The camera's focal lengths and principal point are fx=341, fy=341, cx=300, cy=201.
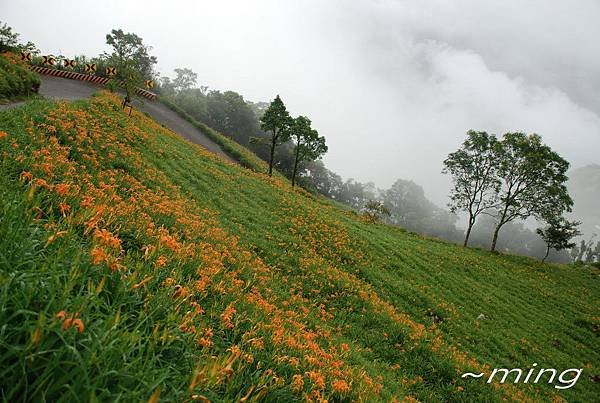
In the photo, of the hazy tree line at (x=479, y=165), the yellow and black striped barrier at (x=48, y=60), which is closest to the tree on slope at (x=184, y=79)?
the hazy tree line at (x=479, y=165)

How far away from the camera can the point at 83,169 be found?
26.7 ft

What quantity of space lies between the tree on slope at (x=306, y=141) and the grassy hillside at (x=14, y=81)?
20.6 metres

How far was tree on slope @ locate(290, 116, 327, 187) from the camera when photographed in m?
34.1

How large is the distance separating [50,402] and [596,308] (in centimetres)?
3343

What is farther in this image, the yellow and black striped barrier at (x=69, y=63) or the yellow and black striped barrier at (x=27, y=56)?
the yellow and black striped barrier at (x=69, y=63)

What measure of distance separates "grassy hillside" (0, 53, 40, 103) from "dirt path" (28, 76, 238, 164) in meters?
6.11

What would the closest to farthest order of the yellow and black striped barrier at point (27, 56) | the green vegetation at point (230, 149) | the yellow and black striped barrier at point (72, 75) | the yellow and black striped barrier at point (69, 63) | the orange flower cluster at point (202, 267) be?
1. the orange flower cluster at point (202, 267)
2. the yellow and black striped barrier at point (27, 56)
3. the yellow and black striped barrier at point (72, 75)
4. the green vegetation at point (230, 149)
5. the yellow and black striped barrier at point (69, 63)

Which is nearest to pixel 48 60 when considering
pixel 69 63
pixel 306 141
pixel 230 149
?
pixel 69 63

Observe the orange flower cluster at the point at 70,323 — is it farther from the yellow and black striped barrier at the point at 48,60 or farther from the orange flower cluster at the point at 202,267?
the yellow and black striped barrier at the point at 48,60

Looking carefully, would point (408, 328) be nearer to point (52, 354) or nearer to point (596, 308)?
point (52, 354)

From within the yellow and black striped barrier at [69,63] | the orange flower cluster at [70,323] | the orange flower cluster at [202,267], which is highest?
the yellow and black striped barrier at [69,63]

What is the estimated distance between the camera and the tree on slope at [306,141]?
34.1 m

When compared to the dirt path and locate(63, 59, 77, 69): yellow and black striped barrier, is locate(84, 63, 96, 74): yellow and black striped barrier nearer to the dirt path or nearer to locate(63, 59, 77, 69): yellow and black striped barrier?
locate(63, 59, 77, 69): yellow and black striped barrier

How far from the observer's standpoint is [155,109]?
136 ft
